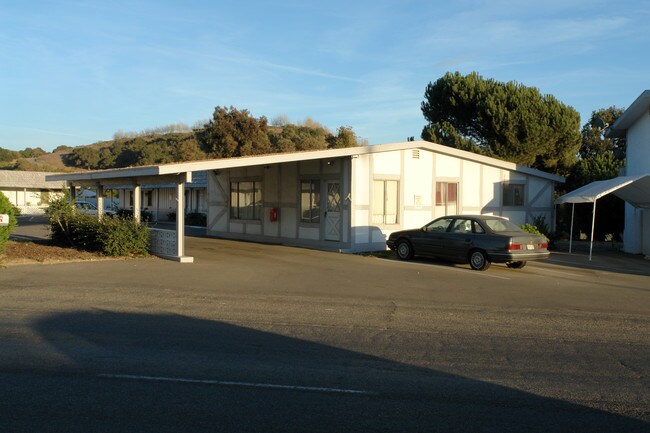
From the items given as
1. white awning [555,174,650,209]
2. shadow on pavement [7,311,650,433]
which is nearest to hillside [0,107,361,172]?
white awning [555,174,650,209]

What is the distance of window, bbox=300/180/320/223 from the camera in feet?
69.4

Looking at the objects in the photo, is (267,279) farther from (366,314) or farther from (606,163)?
(606,163)

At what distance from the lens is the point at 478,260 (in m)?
16.0

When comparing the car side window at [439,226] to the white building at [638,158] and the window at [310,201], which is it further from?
the white building at [638,158]

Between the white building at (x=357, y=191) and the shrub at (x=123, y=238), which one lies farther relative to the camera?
the white building at (x=357, y=191)

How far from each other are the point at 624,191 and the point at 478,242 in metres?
7.61

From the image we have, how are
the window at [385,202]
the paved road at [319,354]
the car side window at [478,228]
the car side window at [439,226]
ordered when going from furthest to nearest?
1. the window at [385,202]
2. the car side window at [439,226]
3. the car side window at [478,228]
4. the paved road at [319,354]

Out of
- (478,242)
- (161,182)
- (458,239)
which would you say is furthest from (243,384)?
(161,182)

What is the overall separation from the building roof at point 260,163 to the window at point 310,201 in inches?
88.1

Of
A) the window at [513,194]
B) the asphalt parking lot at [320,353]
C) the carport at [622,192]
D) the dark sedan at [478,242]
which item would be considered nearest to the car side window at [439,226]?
the dark sedan at [478,242]

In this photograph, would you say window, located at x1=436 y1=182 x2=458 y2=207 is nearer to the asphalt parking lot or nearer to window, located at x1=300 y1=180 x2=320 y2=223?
window, located at x1=300 y1=180 x2=320 y2=223

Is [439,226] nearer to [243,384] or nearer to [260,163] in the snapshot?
[260,163]

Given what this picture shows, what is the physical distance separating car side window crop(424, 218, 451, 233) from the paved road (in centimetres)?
329

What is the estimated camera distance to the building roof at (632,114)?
67.1 feet
